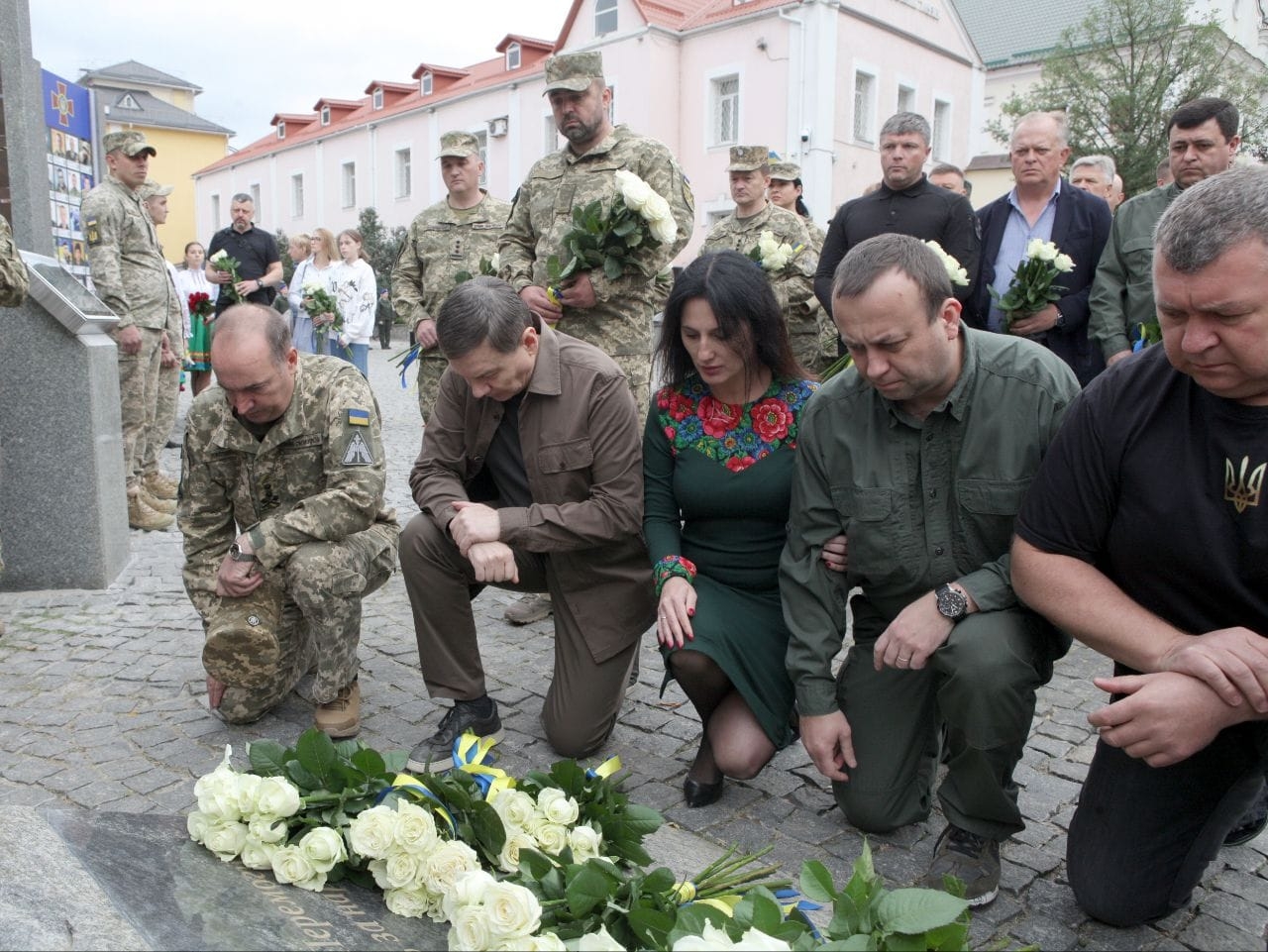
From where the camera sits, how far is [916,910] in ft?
6.42

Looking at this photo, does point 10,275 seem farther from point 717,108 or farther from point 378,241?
point 378,241

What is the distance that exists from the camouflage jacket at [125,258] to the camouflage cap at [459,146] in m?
2.40

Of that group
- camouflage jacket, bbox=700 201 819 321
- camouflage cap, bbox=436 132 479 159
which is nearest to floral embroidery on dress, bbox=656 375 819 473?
camouflage jacket, bbox=700 201 819 321

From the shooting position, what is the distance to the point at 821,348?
6.60 metres

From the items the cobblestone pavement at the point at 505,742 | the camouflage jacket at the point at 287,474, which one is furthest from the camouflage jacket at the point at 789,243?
the camouflage jacket at the point at 287,474

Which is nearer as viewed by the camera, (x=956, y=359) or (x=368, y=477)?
(x=956, y=359)

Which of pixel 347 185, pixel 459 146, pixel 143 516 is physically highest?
pixel 347 185

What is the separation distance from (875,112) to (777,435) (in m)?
27.4

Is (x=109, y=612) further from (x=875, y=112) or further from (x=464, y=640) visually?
(x=875, y=112)

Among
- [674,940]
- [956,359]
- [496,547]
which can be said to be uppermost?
[956,359]

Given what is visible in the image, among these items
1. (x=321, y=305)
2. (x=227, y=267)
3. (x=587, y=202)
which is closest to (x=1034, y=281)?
(x=587, y=202)

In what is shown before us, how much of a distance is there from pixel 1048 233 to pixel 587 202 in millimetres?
2222

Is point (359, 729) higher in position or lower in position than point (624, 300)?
lower

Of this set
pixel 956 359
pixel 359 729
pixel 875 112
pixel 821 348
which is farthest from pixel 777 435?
pixel 875 112
